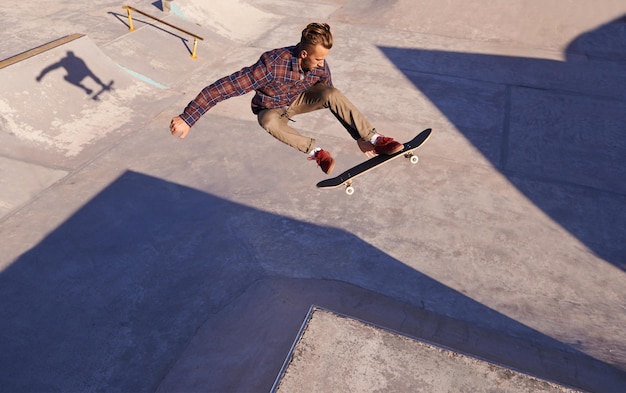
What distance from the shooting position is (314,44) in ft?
16.3

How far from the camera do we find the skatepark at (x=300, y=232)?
518cm

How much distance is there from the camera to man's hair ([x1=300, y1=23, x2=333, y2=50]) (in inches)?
194

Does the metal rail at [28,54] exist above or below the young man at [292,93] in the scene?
below

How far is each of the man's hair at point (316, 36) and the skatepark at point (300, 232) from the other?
2.70 metres

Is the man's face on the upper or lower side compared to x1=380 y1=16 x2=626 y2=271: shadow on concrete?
upper

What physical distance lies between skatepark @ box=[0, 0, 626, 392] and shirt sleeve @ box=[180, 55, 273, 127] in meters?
2.28

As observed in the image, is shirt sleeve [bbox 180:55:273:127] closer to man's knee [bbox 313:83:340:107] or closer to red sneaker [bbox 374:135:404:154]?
man's knee [bbox 313:83:340:107]

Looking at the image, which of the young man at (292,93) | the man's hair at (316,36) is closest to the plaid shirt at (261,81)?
the young man at (292,93)

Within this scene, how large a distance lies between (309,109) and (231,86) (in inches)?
42.9

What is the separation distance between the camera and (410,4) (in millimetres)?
17438

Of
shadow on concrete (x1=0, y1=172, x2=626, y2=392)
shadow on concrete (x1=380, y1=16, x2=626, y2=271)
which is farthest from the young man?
shadow on concrete (x1=380, y1=16, x2=626, y2=271)

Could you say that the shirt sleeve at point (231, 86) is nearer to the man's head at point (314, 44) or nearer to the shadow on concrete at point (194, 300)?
the man's head at point (314, 44)

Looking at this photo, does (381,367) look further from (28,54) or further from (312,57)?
(28,54)

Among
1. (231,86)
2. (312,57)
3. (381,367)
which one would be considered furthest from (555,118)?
(381,367)
